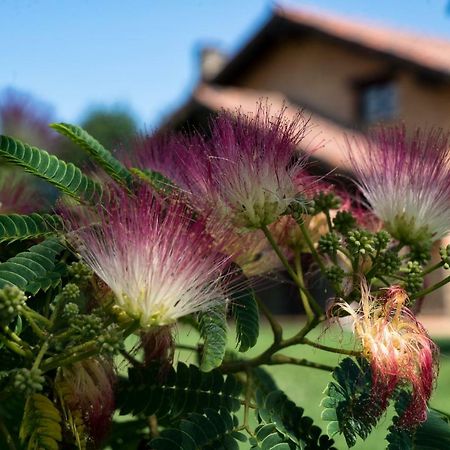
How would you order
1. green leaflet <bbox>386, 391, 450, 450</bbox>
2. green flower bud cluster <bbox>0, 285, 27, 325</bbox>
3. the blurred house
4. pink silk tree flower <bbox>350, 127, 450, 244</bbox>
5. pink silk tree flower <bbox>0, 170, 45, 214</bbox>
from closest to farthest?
1. green flower bud cluster <bbox>0, 285, 27, 325</bbox>
2. green leaflet <bbox>386, 391, 450, 450</bbox>
3. pink silk tree flower <bbox>350, 127, 450, 244</bbox>
4. pink silk tree flower <bbox>0, 170, 45, 214</bbox>
5. the blurred house

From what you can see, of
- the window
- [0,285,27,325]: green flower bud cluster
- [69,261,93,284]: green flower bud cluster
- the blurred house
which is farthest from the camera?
the window

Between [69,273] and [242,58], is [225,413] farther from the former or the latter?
[242,58]

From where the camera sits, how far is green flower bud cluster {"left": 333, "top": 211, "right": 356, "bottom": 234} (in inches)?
49.8

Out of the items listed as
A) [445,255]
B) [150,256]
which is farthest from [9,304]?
[445,255]

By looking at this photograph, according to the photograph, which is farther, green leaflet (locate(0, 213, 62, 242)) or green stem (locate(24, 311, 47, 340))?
green leaflet (locate(0, 213, 62, 242))

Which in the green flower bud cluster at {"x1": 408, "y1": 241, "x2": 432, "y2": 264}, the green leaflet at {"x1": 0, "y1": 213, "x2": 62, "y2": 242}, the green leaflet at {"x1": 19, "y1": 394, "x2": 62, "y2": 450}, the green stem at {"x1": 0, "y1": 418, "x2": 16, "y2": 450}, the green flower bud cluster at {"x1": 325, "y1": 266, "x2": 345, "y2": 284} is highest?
the green flower bud cluster at {"x1": 408, "y1": 241, "x2": 432, "y2": 264}

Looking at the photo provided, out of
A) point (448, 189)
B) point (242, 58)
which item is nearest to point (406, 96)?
point (242, 58)

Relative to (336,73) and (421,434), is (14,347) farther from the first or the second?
(336,73)

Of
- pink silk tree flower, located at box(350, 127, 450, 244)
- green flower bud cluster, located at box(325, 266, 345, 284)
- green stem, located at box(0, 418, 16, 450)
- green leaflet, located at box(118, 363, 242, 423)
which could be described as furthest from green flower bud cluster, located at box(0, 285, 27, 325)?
pink silk tree flower, located at box(350, 127, 450, 244)

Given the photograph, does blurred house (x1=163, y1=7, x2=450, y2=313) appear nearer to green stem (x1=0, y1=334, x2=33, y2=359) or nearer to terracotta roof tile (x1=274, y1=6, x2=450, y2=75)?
terracotta roof tile (x1=274, y1=6, x2=450, y2=75)

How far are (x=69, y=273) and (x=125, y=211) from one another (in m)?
0.13

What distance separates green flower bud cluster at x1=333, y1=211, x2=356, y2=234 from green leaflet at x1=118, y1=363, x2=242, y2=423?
0.28m

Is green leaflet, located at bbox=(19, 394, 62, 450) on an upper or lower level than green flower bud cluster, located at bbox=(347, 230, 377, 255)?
lower

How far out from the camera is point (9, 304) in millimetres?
922
